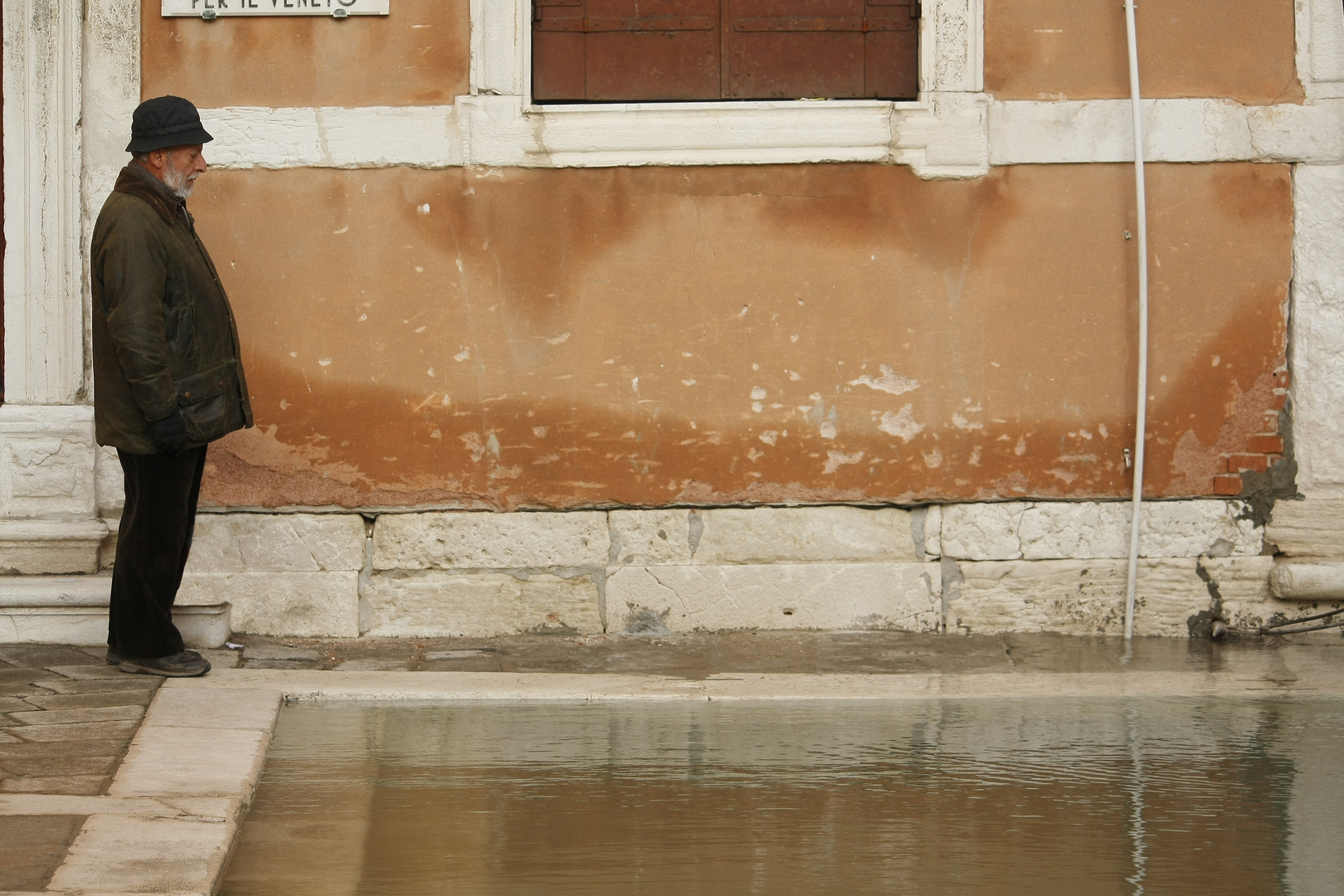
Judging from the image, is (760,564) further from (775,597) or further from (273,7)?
(273,7)

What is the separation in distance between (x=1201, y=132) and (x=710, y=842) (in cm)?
327

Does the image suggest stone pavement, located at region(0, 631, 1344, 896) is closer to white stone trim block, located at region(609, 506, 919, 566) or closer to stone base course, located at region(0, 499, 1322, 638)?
stone base course, located at region(0, 499, 1322, 638)

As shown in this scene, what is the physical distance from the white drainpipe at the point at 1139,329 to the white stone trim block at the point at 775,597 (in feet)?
2.21

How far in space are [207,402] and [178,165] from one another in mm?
718

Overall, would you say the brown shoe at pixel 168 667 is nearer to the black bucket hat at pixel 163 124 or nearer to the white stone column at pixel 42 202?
the white stone column at pixel 42 202

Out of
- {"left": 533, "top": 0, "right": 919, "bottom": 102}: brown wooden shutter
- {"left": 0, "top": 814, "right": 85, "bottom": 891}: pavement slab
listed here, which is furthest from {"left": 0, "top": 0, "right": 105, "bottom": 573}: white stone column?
{"left": 0, "top": 814, "right": 85, "bottom": 891}: pavement slab

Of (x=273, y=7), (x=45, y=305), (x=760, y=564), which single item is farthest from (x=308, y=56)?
(x=760, y=564)

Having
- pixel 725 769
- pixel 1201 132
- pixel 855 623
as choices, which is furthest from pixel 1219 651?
pixel 725 769

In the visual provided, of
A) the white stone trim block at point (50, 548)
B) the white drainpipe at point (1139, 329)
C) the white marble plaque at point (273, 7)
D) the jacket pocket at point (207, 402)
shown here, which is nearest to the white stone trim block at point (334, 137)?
the white marble plaque at point (273, 7)

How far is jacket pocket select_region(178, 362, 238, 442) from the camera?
13.9ft

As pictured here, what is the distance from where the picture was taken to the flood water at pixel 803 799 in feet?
9.16

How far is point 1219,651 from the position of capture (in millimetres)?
4879

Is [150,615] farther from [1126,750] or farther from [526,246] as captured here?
[1126,750]

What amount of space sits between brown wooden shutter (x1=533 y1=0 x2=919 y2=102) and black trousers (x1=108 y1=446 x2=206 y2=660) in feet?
6.07
